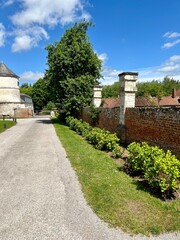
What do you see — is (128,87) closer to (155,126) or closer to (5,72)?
(155,126)

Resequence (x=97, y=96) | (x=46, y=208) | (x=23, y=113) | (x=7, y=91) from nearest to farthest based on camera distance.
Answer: (x=46, y=208) → (x=97, y=96) → (x=7, y=91) → (x=23, y=113)

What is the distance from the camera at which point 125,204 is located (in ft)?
14.7

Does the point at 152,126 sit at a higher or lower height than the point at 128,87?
lower

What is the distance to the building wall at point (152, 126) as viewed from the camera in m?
6.73

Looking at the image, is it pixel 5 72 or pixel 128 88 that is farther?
pixel 5 72

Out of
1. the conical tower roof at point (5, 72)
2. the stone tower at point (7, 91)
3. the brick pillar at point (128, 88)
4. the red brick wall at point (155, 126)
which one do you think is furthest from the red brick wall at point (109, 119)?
the conical tower roof at point (5, 72)

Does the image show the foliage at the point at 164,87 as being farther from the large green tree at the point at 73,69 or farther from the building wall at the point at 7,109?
the large green tree at the point at 73,69

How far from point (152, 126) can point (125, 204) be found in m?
4.13

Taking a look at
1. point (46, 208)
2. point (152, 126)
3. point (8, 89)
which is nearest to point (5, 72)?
point (8, 89)

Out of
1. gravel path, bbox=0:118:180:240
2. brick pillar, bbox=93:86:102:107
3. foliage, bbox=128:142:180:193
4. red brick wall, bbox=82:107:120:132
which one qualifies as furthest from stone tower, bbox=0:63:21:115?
foliage, bbox=128:142:180:193

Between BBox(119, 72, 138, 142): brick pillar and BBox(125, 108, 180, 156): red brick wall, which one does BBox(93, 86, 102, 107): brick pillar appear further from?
BBox(125, 108, 180, 156): red brick wall

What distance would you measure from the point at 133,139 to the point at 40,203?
5.88 meters

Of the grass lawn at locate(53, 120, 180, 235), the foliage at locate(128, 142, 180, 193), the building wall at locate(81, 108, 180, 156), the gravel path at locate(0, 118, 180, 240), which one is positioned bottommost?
the gravel path at locate(0, 118, 180, 240)

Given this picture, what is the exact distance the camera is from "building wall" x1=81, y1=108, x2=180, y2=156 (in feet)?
22.1
